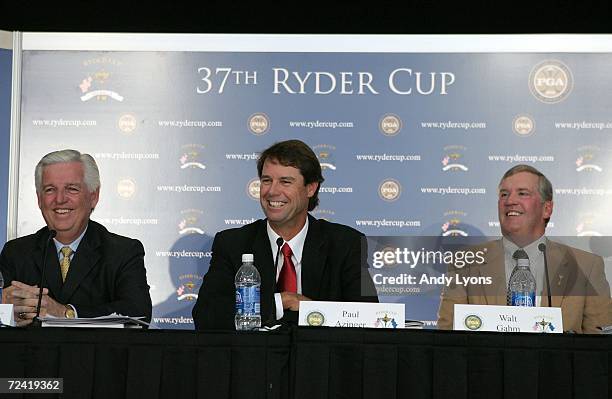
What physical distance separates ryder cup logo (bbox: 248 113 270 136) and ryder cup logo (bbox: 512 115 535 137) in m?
1.31

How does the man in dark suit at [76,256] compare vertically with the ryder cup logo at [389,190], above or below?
below

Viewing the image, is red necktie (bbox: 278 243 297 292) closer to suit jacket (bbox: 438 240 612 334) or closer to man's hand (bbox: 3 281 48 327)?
suit jacket (bbox: 438 240 612 334)

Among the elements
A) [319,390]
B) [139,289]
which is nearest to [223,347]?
[319,390]

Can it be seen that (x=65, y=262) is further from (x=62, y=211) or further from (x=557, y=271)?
(x=557, y=271)

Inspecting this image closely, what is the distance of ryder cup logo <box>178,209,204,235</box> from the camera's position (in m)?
4.81

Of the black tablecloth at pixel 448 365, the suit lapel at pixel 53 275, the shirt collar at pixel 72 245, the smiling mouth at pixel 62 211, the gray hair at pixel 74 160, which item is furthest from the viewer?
the gray hair at pixel 74 160

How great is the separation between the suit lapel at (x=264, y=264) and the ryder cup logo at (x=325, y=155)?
0.61 meters

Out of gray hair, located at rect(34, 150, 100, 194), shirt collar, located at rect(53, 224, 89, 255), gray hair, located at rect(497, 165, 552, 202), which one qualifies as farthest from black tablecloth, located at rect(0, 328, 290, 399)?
gray hair, located at rect(497, 165, 552, 202)

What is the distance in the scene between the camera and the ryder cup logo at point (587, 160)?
15.5 feet

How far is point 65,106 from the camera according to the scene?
4836 millimetres

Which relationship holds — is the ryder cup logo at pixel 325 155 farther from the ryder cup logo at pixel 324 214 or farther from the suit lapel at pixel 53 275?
the suit lapel at pixel 53 275

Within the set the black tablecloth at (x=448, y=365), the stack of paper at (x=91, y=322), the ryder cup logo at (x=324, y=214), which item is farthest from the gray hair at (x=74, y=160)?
the black tablecloth at (x=448, y=365)

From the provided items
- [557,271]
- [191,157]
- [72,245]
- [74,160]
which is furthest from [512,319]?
[74,160]

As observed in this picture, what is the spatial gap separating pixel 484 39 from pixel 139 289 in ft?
7.32
